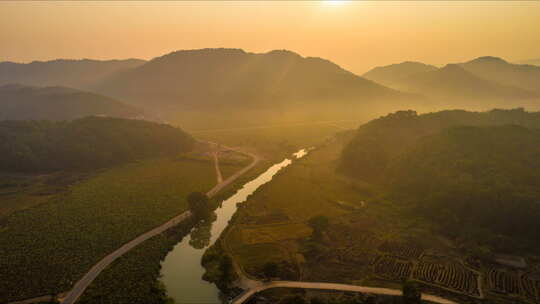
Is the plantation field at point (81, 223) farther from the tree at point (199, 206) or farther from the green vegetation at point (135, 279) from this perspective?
the tree at point (199, 206)

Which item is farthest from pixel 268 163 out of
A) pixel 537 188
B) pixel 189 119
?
pixel 189 119

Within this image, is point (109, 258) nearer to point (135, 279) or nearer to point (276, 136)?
point (135, 279)

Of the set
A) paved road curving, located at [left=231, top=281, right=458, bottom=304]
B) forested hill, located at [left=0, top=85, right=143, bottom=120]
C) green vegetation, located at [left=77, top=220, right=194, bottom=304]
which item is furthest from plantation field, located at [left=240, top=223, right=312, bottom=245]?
forested hill, located at [left=0, top=85, right=143, bottom=120]

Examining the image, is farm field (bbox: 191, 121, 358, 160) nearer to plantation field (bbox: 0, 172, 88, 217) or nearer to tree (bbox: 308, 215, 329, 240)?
tree (bbox: 308, 215, 329, 240)

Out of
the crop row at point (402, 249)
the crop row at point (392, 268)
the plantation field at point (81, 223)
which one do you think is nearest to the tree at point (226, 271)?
the plantation field at point (81, 223)

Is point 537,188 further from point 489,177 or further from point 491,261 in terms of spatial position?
point 491,261

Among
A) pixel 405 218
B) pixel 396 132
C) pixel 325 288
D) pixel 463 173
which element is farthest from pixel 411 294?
pixel 396 132
